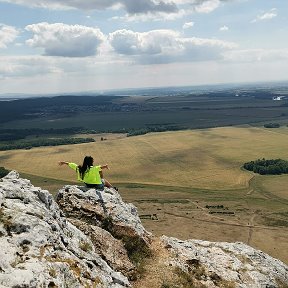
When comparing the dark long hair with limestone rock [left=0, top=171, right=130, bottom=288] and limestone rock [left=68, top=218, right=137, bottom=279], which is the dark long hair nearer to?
limestone rock [left=68, top=218, right=137, bottom=279]

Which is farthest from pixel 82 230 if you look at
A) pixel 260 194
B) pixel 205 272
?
pixel 260 194

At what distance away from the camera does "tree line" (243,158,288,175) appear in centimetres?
16888

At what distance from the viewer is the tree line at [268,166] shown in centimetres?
16888

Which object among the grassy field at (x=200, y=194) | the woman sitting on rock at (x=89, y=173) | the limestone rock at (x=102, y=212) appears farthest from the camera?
the grassy field at (x=200, y=194)

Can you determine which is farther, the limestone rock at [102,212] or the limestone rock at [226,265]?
the limestone rock at [102,212]

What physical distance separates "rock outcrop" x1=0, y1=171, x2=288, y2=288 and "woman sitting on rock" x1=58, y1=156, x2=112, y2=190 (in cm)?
65

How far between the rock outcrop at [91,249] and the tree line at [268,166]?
473 feet

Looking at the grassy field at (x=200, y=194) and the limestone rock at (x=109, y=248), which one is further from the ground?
the limestone rock at (x=109, y=248)

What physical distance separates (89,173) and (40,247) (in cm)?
1127

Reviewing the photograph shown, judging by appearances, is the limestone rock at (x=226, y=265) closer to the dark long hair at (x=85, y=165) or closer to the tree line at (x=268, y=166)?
the dark long hair at (x=85, y=165)

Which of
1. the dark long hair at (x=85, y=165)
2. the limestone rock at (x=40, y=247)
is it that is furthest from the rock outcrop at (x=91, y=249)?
the dark long hair at (x=85, y=165)

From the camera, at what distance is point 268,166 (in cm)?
17300

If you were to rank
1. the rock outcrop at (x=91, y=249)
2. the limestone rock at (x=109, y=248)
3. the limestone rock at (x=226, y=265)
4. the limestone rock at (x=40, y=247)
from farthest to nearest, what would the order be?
1. the limestone rock at (x=226, y=265)
2. the limestone rock at (x=109, y=248)
3. the rock outcrop at (x=91, y=249)
4. the limestone rock at (x=40, y=247)

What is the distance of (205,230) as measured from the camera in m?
103
